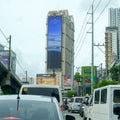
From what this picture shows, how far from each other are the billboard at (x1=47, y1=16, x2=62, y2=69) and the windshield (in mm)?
157654

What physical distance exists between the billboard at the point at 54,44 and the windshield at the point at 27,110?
157654 mm

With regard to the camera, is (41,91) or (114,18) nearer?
(41,91)

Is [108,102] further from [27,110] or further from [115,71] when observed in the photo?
[115,71]

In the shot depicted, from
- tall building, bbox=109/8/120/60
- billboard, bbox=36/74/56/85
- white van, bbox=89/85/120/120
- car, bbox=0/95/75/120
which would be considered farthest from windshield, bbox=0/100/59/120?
billboard, bbox=36/74/56/85

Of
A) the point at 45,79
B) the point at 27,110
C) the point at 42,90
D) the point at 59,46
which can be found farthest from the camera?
the point at 59,46

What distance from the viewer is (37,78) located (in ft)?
506

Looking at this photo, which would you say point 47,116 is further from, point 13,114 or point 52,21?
point 52,21

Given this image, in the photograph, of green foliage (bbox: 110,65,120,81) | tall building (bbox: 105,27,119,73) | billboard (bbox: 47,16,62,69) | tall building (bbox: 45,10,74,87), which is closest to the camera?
green foliage (bbox: 110,65,120,81)

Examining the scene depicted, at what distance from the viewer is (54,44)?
Answer: 174 m

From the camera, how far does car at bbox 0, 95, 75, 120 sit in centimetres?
805

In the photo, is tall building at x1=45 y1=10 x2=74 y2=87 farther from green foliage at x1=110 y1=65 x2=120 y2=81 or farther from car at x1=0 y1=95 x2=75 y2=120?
car at x1=0 y1=95 x2=75 y2=120

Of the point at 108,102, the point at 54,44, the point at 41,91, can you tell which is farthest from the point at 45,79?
the point at 108,102

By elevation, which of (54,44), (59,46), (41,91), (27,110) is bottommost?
(27,110)

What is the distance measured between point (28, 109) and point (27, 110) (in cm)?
4
